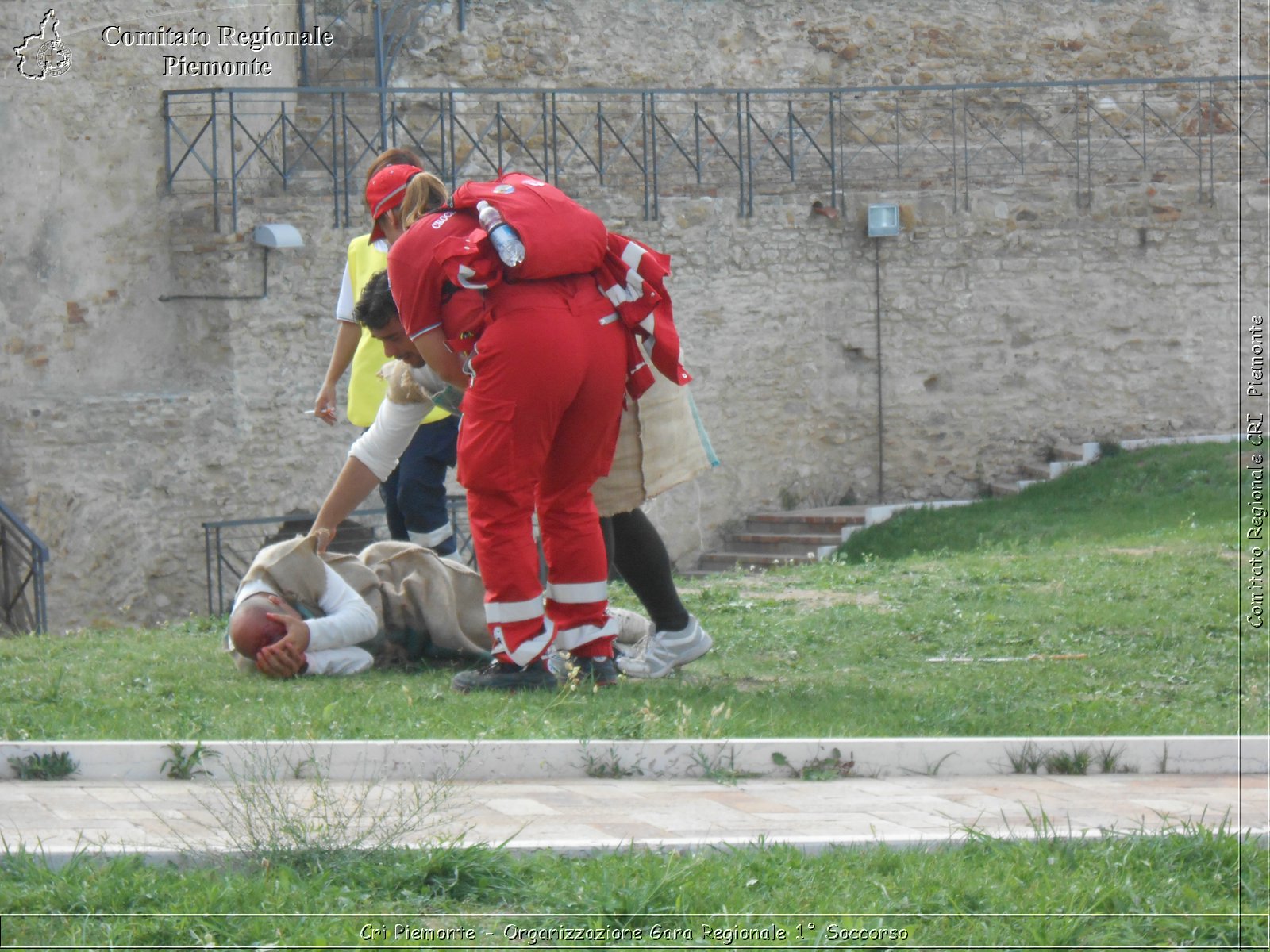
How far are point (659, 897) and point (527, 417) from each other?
6.37 ft

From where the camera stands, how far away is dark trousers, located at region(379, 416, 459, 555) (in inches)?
223

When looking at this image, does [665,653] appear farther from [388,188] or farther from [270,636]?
[388,188]

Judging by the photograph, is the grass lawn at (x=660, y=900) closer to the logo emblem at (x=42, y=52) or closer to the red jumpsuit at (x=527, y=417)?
the red jumpsuit at (x=527, y=417)

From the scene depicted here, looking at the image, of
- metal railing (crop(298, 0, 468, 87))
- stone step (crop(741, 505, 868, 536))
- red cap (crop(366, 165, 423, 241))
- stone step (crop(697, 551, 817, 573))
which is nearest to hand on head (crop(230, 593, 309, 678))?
red cap (crop(366, 165, 423, 241))

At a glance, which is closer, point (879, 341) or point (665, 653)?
point (665, 653)

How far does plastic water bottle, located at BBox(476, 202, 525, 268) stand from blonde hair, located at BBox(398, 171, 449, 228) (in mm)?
830

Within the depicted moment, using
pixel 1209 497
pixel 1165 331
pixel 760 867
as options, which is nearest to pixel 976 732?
pixel 760 867

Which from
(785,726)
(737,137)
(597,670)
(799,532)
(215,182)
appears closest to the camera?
(785,726)

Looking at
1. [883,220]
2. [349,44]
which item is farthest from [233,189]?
[883,220]

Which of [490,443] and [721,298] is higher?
[721,298]

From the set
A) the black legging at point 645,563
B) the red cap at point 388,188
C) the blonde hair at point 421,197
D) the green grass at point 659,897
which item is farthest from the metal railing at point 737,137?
the green grass at point 659,897

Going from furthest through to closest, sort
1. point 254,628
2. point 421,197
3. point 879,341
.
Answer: point 879,341, point 421,197, point 254,628

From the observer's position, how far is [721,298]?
42.3 ft

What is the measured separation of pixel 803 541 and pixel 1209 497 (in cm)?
Result: 316
